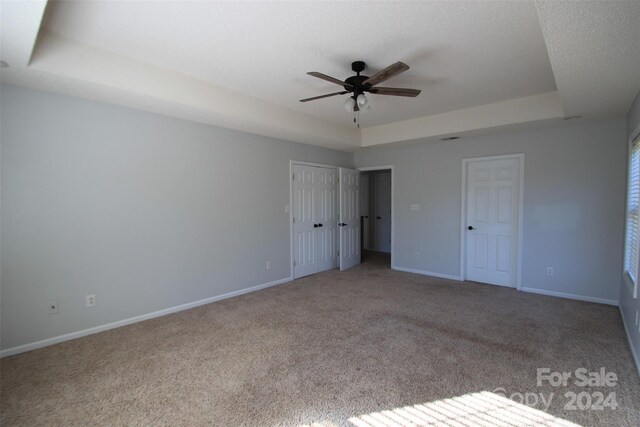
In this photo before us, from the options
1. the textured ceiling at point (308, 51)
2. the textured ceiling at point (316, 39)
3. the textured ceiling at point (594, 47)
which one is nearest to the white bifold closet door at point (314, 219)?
the textured ceiling at point (308, 51)

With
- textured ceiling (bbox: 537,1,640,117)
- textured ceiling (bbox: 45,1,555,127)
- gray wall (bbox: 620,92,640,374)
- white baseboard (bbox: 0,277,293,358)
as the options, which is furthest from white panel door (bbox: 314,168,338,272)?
gray wall (bbox: 620,92,640,374)

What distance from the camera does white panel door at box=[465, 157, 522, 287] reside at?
460 cm

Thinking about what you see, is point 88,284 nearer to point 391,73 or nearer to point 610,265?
point 391,73

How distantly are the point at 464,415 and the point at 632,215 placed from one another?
9.81 feet

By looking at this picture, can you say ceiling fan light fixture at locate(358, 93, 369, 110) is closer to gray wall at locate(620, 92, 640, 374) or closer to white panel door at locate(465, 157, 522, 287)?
gray wall at locate(620, 92, 640, 374)

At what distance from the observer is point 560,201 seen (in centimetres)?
415

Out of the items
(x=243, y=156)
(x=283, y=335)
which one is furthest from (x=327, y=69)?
(x=283, y=335)

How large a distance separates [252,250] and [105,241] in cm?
188

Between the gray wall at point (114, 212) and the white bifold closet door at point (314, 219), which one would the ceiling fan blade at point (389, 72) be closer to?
the gray wall at point (114, 212)

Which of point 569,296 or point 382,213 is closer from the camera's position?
point 569,296

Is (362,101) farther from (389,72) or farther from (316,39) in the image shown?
(316,39)

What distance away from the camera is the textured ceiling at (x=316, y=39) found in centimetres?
207

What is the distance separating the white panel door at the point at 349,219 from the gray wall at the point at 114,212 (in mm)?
1813

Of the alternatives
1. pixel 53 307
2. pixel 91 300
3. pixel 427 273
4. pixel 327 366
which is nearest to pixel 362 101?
pixel 327 366
